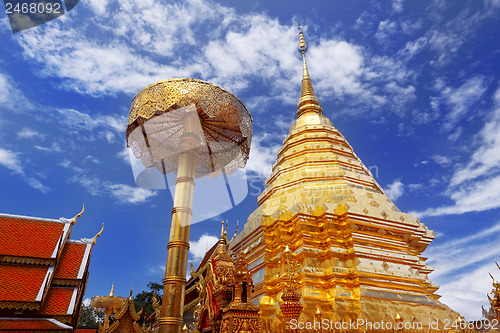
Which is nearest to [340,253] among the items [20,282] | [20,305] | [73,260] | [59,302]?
[59,302]

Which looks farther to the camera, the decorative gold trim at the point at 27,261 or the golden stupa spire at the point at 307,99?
the golden stupa spire at the point at 307,99

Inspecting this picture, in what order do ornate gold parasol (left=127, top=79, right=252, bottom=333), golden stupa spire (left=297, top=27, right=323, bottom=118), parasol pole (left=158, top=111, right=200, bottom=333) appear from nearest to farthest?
1. parasol pole (left=158, top=111, right=200, bottom=333)
2. ornate gold parasol (left=127, top=79, right=252, bottom=333)
3. golden stupa spire (left=297, top=27, right=323, bottom=118)

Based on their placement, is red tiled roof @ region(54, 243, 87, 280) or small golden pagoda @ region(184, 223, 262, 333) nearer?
small golden pagoda @ region(184, 223, 262, 333)

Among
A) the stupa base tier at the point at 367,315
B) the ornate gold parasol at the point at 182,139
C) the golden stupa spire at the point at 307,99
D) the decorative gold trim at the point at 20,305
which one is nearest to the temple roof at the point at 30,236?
the decorative gold trim at the point at 20,305

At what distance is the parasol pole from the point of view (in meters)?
5.15

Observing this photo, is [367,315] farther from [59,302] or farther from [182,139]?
[59,302]

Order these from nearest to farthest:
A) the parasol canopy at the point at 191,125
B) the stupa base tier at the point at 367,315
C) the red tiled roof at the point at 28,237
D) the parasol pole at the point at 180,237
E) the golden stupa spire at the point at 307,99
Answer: the parasol pole at the point at 180,237, the parasol canopy at the point at 191,125, the stupa base tier at the point at 367,315, the red tiled roof at the point at 28,237, the golden stupa spire at the point at 307,99

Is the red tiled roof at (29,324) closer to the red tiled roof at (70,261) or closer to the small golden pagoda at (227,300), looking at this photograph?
the red tiled roof at (70,261)

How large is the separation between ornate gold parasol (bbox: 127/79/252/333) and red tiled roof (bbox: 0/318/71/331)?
3.44 metres

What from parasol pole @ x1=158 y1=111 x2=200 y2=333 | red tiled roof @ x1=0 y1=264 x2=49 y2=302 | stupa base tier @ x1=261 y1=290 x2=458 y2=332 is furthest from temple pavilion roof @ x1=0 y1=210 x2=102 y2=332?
stupa base tier @ x1=261 y1=290 x2=458 y2=332

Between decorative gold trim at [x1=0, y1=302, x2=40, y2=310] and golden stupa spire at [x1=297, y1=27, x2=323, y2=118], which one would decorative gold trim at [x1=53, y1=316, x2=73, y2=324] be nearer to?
decorative gold trim at [x1=0, y1=302, x2=40, y2=310]

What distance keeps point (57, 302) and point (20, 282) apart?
91cm

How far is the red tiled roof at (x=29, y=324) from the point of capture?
6809 mm

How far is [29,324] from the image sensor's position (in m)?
7.03
